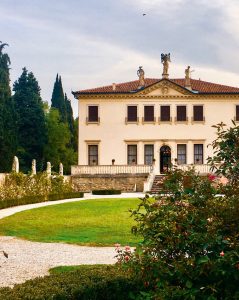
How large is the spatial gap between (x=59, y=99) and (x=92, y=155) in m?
23.0

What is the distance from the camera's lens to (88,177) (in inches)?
1531

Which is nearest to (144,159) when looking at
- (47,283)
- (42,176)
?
(42,176)

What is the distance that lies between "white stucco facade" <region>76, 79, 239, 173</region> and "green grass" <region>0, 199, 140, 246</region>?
2089cm

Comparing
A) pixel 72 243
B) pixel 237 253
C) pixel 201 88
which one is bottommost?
pixel 72 243

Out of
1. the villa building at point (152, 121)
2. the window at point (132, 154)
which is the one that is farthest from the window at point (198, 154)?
the window at point (132, 154)

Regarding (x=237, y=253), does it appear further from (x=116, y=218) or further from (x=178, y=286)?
(x=116, y=218)

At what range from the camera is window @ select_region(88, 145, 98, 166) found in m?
43.5

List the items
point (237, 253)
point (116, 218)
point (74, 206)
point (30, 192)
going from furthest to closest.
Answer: point (30, 192) → point (74, 206) → point (116, 218) → point (237, 253)

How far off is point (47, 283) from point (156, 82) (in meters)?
37.6

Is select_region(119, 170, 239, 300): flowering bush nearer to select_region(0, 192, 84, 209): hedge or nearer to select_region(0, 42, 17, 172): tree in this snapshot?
select_region(0, 192, 84, 209): hedge

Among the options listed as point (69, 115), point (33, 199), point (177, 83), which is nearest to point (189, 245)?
point (33, 199)

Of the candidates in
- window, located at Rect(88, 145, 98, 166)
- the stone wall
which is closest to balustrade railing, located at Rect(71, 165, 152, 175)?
the stone wall

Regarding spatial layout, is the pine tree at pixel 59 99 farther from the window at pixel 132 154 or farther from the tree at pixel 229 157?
the tree at pixel 229 157

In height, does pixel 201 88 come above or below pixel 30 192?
above
